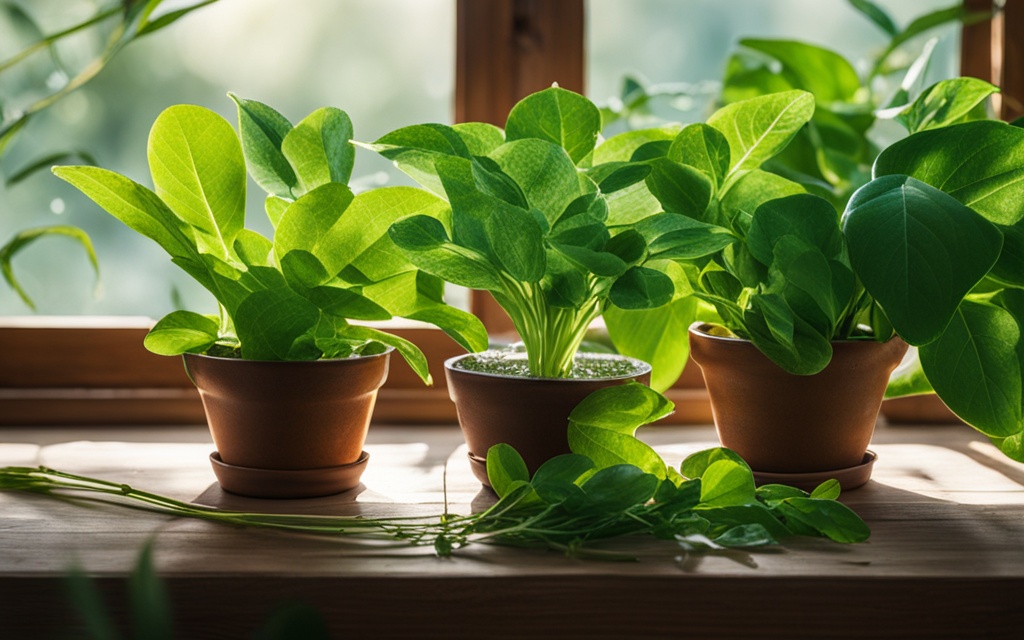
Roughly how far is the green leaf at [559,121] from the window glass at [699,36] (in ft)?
1.45

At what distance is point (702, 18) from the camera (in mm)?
1066

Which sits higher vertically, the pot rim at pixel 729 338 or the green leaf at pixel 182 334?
the green leaf at pixel 182 334

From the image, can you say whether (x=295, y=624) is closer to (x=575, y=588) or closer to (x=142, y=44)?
(x=575, y=588)

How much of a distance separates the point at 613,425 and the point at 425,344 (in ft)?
1.39

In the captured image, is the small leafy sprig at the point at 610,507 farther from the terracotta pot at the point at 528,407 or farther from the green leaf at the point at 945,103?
the green leaf at the point at 945,103

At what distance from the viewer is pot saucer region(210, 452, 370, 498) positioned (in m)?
0.66

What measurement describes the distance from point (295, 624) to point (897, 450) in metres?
0.69

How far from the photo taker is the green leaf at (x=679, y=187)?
24.4 inches

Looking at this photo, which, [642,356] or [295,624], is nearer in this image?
[295,624]

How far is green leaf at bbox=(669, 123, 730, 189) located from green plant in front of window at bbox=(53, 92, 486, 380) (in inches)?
6.8

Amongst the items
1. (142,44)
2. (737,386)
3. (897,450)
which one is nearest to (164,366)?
(142,44)

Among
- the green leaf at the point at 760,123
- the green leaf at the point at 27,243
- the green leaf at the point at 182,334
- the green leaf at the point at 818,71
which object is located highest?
the green leaf at the point at 818,71

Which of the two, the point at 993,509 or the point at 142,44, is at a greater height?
the point at 142,44

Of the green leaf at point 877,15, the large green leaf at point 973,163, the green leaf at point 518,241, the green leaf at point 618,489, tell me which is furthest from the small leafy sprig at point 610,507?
the green leaf at point 877,15
